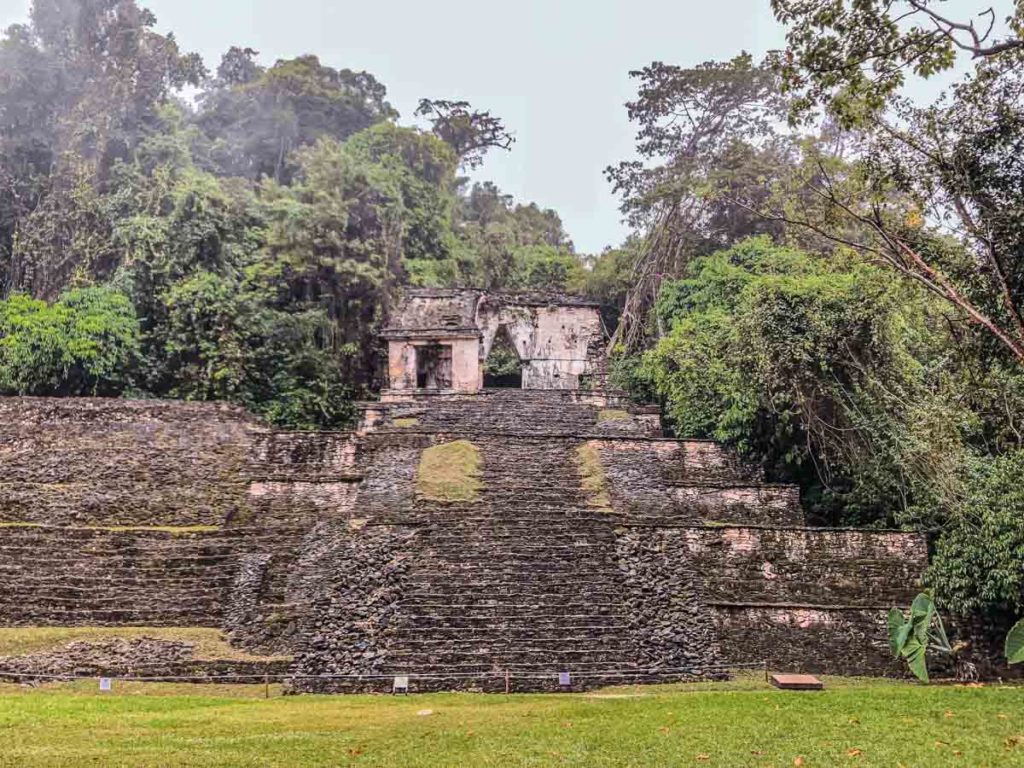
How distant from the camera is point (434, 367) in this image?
2261 cm

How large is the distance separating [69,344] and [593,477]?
12212 millimetres

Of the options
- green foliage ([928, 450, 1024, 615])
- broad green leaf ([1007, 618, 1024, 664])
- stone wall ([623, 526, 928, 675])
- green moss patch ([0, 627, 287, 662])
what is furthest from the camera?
stone wall ([623, 526, 928, 675])

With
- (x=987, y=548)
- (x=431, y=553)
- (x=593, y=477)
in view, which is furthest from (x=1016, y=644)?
(x=593, y=477)

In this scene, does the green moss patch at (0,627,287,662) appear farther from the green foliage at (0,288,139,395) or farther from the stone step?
the green foliage at (0,288,139,395)

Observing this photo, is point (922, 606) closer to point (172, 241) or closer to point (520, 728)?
point (520, 728)

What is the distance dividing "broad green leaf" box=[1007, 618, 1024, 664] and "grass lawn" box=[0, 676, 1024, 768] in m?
0.41

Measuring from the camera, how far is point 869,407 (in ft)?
45.5

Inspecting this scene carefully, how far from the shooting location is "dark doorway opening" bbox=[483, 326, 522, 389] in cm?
2612

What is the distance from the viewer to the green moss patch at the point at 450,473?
13.2 metres

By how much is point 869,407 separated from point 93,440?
14450mm

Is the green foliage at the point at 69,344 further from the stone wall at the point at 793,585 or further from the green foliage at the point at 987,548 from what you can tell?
the green foliage at the point at 987,548

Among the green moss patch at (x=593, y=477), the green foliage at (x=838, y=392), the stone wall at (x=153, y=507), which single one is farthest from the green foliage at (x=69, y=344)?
the green foliage at (x=838, y=392)

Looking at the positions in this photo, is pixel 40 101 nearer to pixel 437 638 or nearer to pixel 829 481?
pixel 437 638

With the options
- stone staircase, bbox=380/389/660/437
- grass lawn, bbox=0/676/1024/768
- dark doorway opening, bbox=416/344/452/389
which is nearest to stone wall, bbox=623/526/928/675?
grass lawn, bbox=0/676/1024/768
